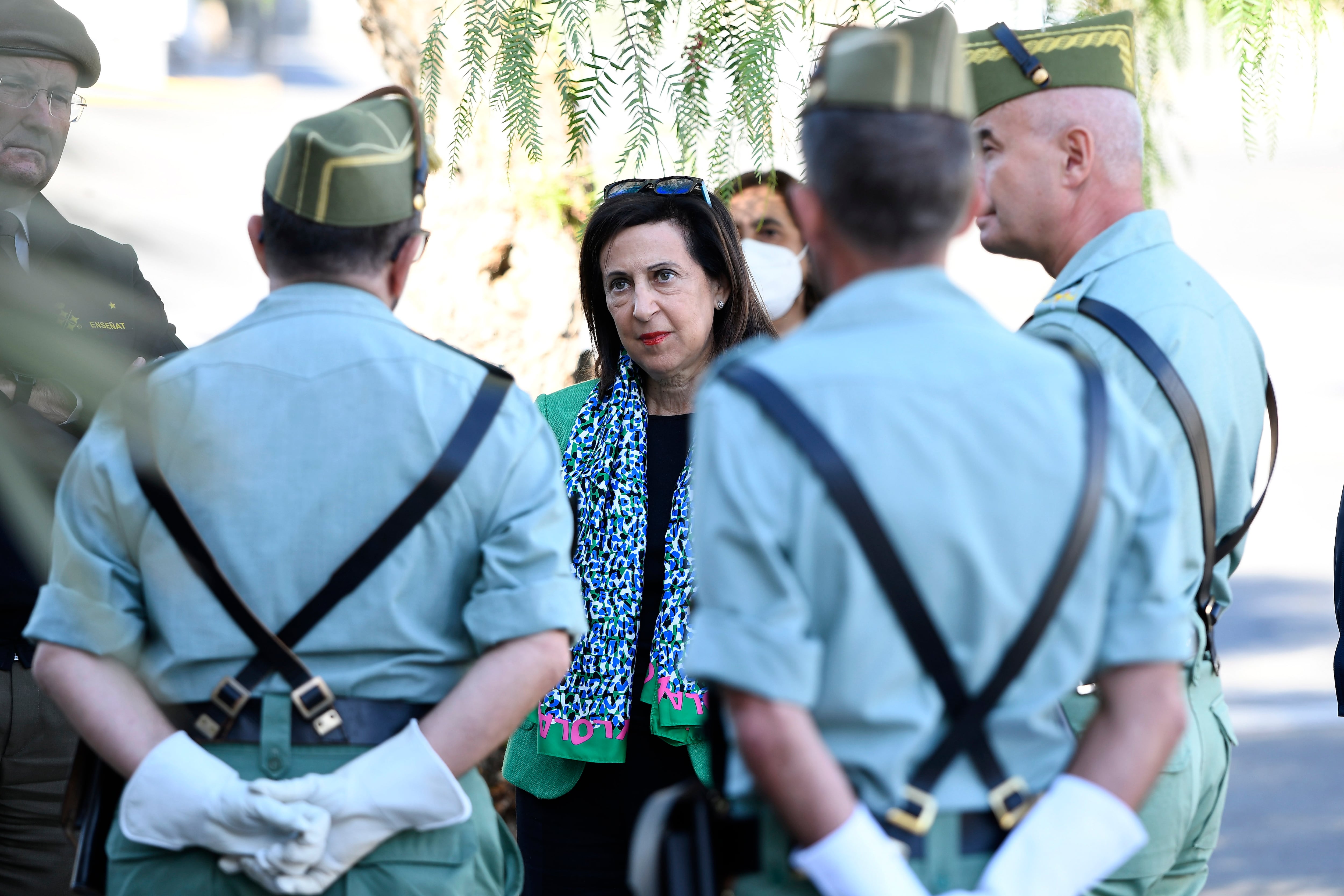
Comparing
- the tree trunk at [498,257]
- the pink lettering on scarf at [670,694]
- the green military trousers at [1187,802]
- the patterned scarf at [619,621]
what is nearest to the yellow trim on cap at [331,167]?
the patterned scarf at [619,621]

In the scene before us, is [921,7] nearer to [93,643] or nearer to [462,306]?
[93,643]

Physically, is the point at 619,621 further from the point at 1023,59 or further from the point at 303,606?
the point at 1023,59

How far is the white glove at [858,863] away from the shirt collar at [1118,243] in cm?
122

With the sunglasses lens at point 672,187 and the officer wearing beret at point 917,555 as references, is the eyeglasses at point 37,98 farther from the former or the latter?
the sunglasses lens at point 672,187

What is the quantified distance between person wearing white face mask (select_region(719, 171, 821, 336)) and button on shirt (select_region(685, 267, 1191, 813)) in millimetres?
2437

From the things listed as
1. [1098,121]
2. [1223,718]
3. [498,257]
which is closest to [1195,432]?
[1223,718]

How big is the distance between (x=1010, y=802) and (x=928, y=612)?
0.78 feet

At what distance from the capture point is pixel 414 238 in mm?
1675

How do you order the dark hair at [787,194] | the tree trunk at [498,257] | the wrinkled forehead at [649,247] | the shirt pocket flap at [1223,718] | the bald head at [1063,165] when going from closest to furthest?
the shirt pocket flap at [1223,718] → the bald head at [1063,165] → the wrinkled forehead at [649,247] → the dark hair at [787,194] → the tree trunk at [498,257]

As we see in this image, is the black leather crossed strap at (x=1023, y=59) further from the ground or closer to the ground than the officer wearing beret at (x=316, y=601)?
further from the ground

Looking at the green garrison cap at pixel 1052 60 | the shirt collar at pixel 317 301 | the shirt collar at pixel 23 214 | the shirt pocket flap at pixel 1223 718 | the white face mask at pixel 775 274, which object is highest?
the green garrison cap at pixel 1052 60

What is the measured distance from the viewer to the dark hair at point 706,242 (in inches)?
101

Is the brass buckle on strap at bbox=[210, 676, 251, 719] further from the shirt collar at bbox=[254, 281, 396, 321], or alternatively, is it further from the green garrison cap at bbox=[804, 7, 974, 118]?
the green garrison cap at bbox=[804, 7, 974, 118]

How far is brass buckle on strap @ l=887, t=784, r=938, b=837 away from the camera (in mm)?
1205
